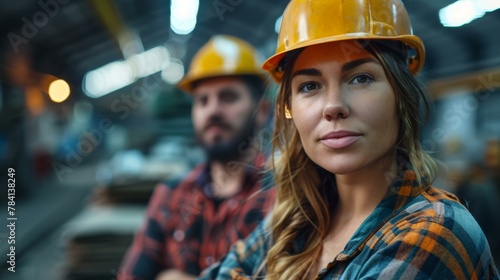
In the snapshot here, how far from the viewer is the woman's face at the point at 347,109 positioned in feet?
3.15

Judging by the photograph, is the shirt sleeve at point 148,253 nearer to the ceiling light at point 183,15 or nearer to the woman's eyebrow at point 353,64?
the woman's eyebrow at point 353,64

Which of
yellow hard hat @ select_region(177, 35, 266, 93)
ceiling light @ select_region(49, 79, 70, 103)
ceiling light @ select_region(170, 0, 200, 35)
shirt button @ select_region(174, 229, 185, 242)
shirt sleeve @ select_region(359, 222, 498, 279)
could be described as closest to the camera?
shirt sleeve @ select_region(359, 222, 498, 279)

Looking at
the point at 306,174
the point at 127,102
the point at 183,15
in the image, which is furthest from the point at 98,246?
the point at 306,174

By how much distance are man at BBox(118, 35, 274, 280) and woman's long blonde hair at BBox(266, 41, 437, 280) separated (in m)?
0.79

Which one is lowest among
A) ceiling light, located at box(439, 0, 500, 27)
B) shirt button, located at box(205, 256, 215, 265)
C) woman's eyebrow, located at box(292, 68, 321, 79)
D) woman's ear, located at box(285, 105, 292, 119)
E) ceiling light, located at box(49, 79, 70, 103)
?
shirt button, located at box(205, 256, 215, 265)

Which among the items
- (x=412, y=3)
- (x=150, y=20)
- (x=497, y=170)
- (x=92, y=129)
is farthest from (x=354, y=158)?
(x=92, y=129)

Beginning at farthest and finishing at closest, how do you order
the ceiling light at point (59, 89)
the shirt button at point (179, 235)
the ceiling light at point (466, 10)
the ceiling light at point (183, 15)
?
the ceiling light at point (59, 89) → the ceiling light at point (183, 15) → the shirt button at point (179, 235) → the ceiling light at point (466, 10)

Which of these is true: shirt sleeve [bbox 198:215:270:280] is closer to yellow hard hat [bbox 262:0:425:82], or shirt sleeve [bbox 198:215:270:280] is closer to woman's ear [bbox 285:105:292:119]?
woman's ear [bbox 285:105:292:119]

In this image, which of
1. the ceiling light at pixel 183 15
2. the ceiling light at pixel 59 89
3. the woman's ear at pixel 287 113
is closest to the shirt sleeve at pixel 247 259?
the woman's ear at pixel 287 113

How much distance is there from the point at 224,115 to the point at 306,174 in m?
1.05

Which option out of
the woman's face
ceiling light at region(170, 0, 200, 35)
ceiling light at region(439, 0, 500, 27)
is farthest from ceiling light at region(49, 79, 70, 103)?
the woman's face

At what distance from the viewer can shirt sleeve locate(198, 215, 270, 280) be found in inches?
47.8

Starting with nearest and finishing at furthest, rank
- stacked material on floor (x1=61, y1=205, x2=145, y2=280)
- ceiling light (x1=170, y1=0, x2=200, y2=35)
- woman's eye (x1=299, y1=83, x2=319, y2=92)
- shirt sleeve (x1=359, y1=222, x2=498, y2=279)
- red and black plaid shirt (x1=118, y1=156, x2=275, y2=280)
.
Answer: shirt sleeve (x1=359, y1=222, x2=498, y2=279), woman's eye (x1=299, y1=83, x2=319, y2=92), red and black plaid shirt (x1=118, y1=156, x2=275, y2=280), stacked material on floor (x1=61, y1=205, x2=145, y2=280), ceiling light (x1=170, y1=0, x2=200, y2=35)

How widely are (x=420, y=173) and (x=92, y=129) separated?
279 inches
